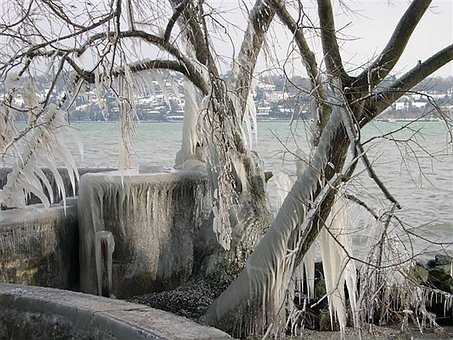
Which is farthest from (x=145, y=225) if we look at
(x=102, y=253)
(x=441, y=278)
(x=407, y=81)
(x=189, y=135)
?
(x=441, y=278)

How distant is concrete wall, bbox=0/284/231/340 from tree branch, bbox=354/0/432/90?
3111mm

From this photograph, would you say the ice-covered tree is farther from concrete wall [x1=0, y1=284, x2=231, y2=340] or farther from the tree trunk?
concrete wall [x1=0, y1=284, x2=231, y2=340]

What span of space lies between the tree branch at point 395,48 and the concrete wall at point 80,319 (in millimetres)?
3111

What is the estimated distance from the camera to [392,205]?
4.84m

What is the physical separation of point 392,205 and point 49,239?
2.71 meters

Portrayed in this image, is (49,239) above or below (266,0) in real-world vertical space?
below

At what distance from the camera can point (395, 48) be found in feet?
16.1

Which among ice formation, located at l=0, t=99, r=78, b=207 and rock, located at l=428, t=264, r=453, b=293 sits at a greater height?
ice formation, located at l=0, t=99, r=78, b=207

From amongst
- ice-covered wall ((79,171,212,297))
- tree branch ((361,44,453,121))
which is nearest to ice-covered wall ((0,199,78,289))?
ice-covered wall ((79,171,212,297))

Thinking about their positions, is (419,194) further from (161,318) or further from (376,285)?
(161,318)

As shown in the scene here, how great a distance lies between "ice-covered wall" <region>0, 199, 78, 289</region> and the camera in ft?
16.9

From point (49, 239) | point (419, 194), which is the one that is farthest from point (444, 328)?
point (419, 194)

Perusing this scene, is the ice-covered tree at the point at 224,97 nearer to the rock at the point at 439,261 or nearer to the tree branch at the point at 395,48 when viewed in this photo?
the tree branch at the point at 395,48

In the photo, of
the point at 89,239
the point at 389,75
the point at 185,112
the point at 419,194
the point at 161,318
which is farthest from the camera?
the point at 419,194
